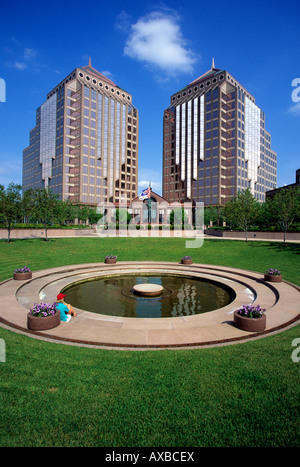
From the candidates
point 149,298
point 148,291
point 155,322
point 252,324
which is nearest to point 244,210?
point 148,291

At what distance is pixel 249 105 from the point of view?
109438 millimetres

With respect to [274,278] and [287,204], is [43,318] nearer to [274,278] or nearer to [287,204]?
[274,278]

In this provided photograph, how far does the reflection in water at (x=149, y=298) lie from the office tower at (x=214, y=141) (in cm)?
8447

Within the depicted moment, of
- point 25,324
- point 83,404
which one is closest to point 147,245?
point 25,324

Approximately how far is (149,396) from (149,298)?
948cm

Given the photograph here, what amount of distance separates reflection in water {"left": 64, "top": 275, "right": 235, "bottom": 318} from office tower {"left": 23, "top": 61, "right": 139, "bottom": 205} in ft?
287

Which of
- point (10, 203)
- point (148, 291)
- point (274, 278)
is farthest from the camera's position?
point (10, 203)

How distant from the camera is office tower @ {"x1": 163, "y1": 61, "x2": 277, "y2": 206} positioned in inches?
3937

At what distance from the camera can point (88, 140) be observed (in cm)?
10394

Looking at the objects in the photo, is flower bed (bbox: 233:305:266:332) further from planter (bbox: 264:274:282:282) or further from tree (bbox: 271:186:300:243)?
tree (bbox: 271:186:300:243)

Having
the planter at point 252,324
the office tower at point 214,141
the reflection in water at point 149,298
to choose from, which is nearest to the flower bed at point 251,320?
the planter at point 252,324

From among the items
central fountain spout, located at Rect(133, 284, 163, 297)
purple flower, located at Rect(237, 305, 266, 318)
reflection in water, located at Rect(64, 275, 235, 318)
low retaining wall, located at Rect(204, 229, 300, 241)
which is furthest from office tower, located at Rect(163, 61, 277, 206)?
purple flower, located at Rect(237, 305, 266, 318)

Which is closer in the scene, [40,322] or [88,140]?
[40,322]
